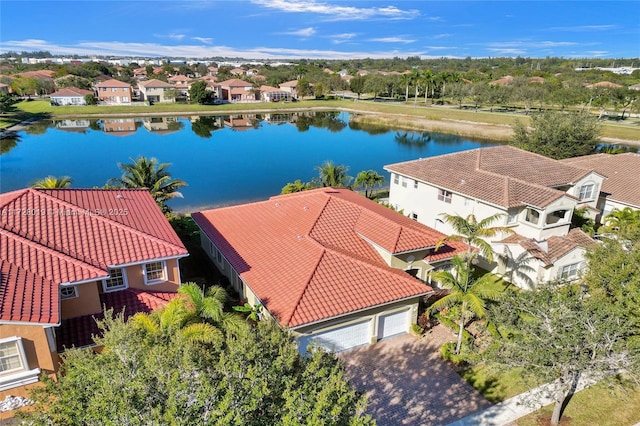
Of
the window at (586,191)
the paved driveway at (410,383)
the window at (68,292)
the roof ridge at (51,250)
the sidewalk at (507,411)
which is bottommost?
the paved driveway at (410,383)

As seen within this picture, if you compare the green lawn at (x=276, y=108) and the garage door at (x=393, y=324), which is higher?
the green lawn at (x=276, y=108)

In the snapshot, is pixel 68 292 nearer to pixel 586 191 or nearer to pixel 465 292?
pixel 465 292

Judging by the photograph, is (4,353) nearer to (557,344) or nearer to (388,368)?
(388,368)

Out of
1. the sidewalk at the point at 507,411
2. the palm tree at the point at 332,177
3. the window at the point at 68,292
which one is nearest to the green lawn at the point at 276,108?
the palm tree at the point at 332,177

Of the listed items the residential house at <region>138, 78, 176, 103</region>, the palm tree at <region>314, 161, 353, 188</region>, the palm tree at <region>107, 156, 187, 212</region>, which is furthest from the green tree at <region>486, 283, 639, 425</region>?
the residential house at <region>138, 78, 176, 103</region>

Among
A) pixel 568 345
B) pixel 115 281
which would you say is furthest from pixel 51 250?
pixel 568 345

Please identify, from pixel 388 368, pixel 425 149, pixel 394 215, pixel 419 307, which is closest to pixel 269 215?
pixel 394 215

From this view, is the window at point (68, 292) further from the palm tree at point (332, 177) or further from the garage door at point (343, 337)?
the palm tree at point (332, 177)
